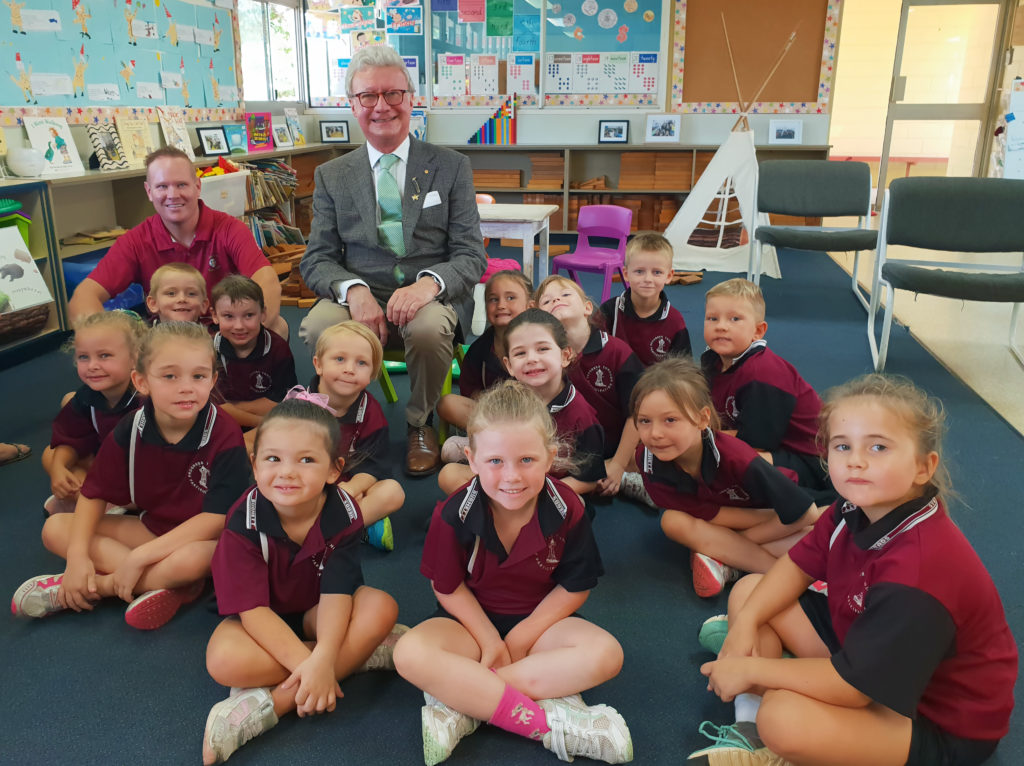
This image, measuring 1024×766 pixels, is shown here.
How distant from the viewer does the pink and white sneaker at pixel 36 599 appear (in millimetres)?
1645

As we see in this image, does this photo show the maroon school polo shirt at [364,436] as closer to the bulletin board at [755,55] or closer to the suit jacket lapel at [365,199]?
the suit jacket lapel at [365,199]

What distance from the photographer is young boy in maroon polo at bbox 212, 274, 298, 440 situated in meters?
2.39

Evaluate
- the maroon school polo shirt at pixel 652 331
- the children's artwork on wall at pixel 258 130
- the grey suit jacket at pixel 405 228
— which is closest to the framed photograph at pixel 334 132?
the children's artwork on wall at pixel 258 130

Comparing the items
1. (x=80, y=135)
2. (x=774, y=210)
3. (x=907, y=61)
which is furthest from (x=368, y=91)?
(x=907, y=61)

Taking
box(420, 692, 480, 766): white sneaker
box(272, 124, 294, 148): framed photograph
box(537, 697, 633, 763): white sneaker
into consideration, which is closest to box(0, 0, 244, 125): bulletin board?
box(272, 124, 294, 148): framed photograph

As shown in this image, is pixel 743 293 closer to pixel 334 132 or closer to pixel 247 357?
pixel 247 357

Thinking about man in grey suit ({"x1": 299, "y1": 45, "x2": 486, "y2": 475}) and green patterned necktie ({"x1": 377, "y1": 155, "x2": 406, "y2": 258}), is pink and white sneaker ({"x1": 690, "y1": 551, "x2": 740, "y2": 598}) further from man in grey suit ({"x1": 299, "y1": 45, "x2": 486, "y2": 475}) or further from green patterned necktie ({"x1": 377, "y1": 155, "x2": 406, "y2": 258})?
green patterned necktie ({"x1": 377, "y1": 155, "x2": 406, "y2": 258})

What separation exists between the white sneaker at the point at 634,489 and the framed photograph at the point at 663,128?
512 cm

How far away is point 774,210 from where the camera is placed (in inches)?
186

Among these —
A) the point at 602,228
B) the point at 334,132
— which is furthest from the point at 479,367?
the point at 334,132

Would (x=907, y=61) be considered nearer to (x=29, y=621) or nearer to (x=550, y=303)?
(x=550, y=303)

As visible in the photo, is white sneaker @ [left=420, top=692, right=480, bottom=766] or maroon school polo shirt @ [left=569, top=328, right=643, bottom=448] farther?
maroon school polo shirt @ [left=569, top=328, right=643, bottom=448]

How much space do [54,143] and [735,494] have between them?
3.76 metres

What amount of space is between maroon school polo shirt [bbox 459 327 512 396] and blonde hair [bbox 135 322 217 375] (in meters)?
0.82
